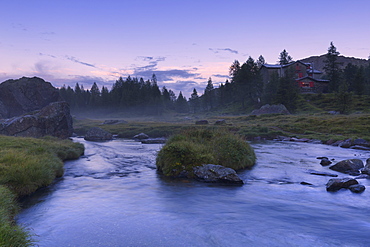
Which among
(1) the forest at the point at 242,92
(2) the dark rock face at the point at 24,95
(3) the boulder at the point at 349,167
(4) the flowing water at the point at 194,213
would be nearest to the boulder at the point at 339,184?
(4) the flowing water at the point at 194,213

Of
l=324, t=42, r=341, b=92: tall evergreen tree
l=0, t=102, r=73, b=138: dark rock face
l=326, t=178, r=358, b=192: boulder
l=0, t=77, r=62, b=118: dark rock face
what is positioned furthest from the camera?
l=324, t=42, r=341, b=92: tall evergreen tree

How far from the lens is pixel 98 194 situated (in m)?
15.5

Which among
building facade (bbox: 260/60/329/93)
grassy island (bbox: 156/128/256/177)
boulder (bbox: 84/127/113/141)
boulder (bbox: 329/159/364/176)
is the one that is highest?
building facade (bbox: 260/60/329/93)

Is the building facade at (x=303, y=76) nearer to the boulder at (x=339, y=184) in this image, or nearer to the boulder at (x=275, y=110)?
the boulder at (x=275, y=110)

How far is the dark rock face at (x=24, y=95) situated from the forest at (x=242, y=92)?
6697 centimetres

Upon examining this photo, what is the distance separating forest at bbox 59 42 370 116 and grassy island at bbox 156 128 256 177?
59.1 meters

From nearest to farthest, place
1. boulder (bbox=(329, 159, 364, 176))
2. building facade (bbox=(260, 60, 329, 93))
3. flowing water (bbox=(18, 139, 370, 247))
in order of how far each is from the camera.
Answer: flowing water (bbox=(18, 139, 370, 247)) → boulder (bbox=(329, 159, 364, 176)) → building facade (bbox=(260, 60, 329, 93))

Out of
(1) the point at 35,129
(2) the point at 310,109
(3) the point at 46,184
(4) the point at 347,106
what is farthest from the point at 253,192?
(2) the point at 310,109

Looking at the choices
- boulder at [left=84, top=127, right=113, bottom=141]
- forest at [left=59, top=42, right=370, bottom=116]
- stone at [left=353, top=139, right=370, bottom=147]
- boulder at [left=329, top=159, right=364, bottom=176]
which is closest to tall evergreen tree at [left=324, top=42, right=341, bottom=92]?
forest at [left=59, top=42, right=370, bottom=116]

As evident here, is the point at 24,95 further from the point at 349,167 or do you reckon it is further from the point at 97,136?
the point at 349,167

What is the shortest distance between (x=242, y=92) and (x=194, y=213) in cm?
10526

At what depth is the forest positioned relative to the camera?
8862cm

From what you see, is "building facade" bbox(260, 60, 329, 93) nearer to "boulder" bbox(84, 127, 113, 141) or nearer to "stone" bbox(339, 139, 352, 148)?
"stone" bbox(339, 139, 352, 148)

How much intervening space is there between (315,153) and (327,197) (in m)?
17.6
